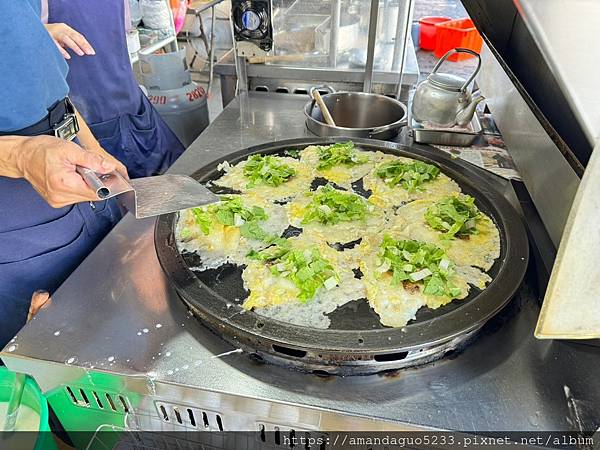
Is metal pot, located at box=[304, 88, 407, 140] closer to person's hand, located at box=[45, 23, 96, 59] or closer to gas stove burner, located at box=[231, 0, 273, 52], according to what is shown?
gas stove burner, located at box=[231, 0, 273, 52]

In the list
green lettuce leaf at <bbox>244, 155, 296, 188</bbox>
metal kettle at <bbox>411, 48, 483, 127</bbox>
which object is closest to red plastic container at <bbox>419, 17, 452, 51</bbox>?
metal kettle at <bbox>411, 48, 483, 127</bbox>

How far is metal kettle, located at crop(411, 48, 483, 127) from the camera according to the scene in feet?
5.98

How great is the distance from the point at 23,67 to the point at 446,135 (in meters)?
1.54

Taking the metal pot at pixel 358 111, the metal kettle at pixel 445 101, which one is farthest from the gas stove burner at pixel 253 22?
the metal kettle at pixel 445 101

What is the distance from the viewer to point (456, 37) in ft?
12.2

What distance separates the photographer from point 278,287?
112 cm

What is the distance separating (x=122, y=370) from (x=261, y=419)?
338 millimetres

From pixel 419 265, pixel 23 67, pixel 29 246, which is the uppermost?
pixel 23 67

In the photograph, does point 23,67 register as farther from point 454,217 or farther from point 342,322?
point 454,217

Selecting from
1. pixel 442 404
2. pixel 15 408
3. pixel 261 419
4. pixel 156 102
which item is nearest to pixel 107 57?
pixel 156 102

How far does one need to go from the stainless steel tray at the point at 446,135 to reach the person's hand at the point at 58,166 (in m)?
→ 1.29

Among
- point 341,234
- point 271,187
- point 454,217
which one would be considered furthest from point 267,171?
point 454,217

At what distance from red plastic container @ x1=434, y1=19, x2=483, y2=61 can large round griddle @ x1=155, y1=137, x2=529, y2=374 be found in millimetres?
2983

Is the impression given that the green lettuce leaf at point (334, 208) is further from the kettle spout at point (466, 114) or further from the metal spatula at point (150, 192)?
the kettle spout at point (466, 114)
